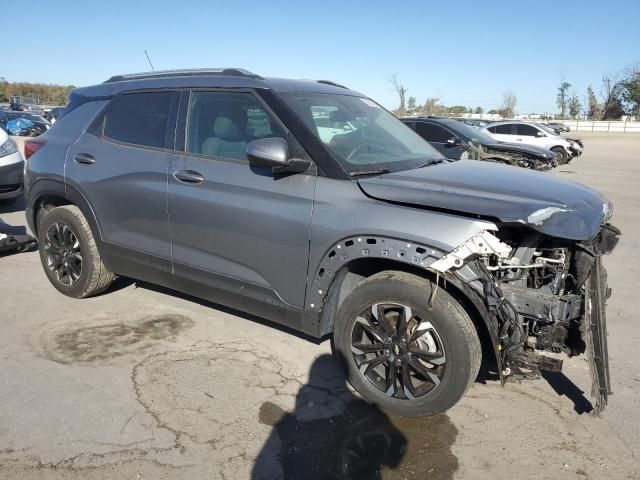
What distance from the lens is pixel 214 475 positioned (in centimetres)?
265

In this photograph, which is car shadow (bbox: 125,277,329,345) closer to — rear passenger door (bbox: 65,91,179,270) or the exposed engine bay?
rear passenger door (bbox: 65,91,179,270)

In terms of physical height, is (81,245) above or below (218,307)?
above

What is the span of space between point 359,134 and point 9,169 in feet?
20.2

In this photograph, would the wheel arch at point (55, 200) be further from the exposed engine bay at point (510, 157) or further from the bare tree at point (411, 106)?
the bare tree at point (411, 106)

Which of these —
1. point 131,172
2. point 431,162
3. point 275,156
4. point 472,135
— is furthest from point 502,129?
point 275,156

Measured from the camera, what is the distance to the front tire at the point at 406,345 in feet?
9.45

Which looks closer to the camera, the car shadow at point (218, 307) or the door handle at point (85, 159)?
the car shadow at point (218, 307)

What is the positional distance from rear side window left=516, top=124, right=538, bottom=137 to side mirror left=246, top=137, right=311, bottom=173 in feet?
67.2

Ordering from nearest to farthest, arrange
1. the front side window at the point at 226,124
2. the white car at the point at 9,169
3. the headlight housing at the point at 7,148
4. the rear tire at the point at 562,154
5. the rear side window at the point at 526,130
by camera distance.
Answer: the front side window at the point at 226,124 → the white car at the point at 9,169 → the headlight housing at the point at 7,148 → the rear tire at the point at 562,154 → the rear side window at the point at 526,130

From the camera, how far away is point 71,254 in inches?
187

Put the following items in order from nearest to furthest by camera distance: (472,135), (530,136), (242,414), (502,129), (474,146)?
1. (242,414)
2. (474,146)
3. (472,135)
4. (530,136)
5. (502,129)

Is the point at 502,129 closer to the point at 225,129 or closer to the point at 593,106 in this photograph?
the point at 225,129

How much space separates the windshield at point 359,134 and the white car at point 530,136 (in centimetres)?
1817

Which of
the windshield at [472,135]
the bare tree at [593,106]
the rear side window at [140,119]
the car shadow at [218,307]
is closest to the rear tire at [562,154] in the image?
the windshield at [472,135]
